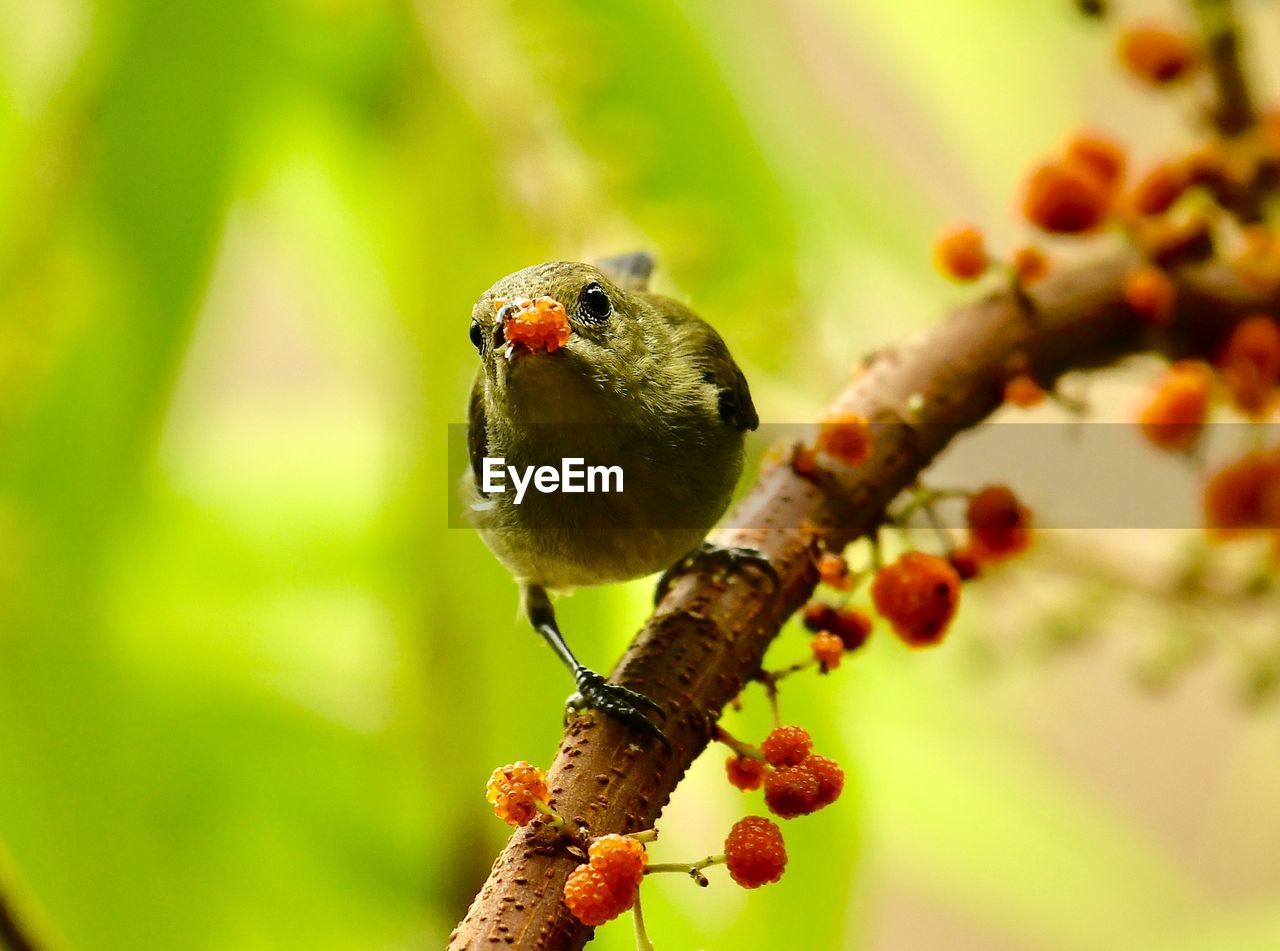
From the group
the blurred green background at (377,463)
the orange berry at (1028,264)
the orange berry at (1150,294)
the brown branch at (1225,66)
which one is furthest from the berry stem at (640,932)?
the brown branch at (1225,66)

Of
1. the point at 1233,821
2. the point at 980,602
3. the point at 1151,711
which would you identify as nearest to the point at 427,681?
the point at 980,602

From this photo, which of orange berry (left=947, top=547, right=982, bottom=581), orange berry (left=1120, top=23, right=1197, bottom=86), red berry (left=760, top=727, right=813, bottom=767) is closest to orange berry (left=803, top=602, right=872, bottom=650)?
orange berry (left=947, top=547, right=982, bottom=581)

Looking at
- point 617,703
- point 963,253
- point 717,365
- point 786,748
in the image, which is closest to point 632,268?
point 717,365

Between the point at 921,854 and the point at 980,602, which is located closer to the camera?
the point at 980,602

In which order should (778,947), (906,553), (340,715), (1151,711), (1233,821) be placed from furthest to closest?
(1151,711), (1233,821), (340,715), (778,947), (906,553)

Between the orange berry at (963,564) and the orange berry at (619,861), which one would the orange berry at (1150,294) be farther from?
the orange berry at (619,861)

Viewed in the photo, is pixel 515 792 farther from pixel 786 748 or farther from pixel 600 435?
pixel 600 435

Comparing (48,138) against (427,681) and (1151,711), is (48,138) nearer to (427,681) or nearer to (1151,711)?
(427,681)
